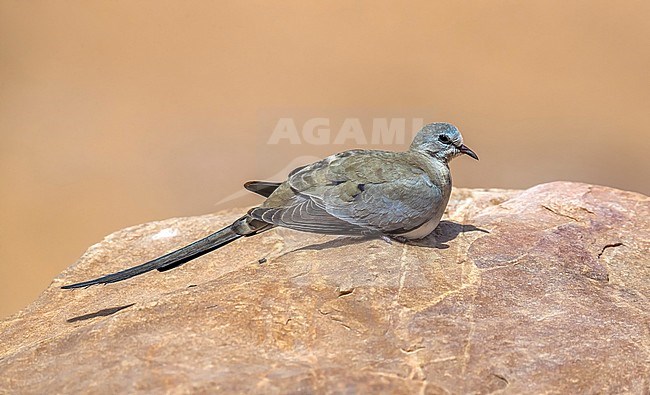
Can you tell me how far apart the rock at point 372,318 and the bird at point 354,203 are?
0.55 ft

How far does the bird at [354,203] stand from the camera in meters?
4.57

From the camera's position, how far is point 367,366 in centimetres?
333

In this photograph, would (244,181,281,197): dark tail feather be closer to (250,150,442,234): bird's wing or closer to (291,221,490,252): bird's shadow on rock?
(250,150,442,234): bird's wing

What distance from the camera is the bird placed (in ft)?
15.0

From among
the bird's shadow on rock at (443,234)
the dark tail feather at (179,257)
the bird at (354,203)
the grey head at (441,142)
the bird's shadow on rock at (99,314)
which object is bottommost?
the bird's shadow on rock at (99,314)

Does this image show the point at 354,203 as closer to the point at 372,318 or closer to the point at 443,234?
the point at 443,234

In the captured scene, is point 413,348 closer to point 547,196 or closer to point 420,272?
point 420,272

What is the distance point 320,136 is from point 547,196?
2889mm

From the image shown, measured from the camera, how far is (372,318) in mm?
3807

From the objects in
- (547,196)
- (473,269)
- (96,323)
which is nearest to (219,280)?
(96,323)

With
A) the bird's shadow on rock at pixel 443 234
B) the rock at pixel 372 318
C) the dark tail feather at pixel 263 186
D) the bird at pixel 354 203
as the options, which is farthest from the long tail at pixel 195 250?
the bird's shadow on rock at pixel 443 234

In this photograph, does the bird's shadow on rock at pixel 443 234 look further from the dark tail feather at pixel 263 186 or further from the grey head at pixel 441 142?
the dark tail feather at pixel 263 186

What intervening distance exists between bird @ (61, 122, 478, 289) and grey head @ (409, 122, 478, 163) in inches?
4.6

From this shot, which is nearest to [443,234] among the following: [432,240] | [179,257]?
[432,240]
